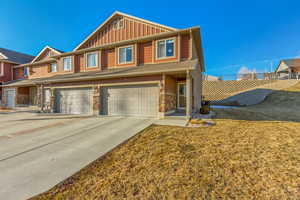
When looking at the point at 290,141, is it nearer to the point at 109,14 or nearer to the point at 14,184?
the point at 14,184

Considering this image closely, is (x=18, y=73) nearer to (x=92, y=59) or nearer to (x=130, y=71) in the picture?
(x=92, y=59)

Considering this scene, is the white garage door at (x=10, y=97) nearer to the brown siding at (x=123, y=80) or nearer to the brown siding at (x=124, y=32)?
the brown siding at (x=123, y=80)

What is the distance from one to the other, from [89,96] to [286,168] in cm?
1089

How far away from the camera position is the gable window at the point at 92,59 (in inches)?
458

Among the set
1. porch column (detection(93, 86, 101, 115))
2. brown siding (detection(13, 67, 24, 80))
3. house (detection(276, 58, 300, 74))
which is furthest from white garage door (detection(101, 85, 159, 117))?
house (detection(276, 58, 300, 74))

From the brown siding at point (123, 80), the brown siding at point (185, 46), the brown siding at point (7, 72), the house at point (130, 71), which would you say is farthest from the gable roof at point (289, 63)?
the brown siding at point (7, 72)

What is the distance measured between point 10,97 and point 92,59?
13.7 meters

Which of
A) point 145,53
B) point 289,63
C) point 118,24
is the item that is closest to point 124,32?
point 118,24

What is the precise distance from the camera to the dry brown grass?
234cm

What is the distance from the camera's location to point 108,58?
11172 millimetres

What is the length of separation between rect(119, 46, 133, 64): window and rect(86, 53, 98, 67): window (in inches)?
105

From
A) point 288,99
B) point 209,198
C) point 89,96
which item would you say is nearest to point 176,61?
point 89,96

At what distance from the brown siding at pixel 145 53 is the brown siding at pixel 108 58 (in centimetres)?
255

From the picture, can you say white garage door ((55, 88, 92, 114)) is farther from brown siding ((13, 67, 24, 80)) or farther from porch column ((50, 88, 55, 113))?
brown siding ((13, 67, 24, 80))
